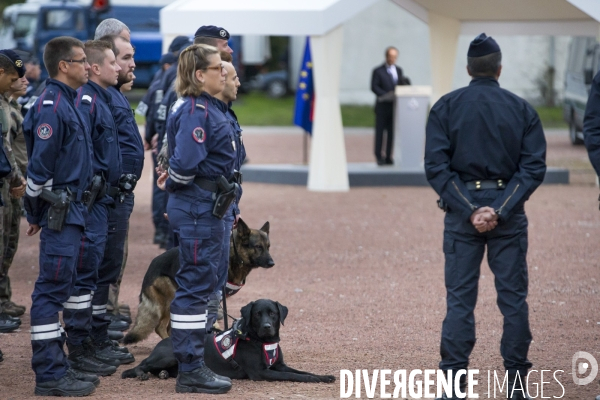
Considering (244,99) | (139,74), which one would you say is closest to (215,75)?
(139,74)

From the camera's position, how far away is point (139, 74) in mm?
33000

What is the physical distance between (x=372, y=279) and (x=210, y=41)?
3430mm

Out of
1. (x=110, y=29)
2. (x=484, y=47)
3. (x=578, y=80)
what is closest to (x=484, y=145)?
(x=484, y=47)

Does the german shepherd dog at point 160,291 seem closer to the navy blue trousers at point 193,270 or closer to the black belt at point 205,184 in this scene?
the navy blue trousers at point 193,270

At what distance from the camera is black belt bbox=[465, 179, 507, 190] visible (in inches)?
196

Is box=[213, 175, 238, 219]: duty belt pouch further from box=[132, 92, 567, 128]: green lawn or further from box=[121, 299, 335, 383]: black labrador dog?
box=[132, 92, 567, 128]: green lawn

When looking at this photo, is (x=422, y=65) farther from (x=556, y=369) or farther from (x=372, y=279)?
(x=556, y=369)

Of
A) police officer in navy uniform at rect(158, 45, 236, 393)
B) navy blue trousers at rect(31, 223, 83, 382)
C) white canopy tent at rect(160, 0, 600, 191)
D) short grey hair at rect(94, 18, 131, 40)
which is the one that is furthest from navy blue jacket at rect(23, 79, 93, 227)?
white canopy tent at rect(160, 0, 600, 191)

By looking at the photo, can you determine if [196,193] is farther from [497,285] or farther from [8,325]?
[8,325]

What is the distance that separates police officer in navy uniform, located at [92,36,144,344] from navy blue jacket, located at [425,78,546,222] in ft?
7.45

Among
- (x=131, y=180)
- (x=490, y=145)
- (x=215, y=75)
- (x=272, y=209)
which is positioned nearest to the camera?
(x=490, y=145)

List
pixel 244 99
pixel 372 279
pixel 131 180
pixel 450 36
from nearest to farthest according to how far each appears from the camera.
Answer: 1. pixel 131 180
2. pixel 372 279
3. pixel 450 36
4. pixel 244 99

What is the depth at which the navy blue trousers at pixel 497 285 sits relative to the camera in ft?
16.2

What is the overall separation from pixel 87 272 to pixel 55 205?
0.64 metres
